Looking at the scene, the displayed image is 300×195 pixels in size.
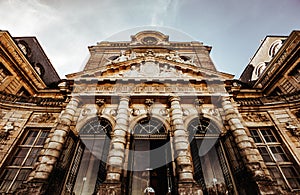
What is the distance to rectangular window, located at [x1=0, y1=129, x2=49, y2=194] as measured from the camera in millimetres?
7283

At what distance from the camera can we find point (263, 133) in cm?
A: 905

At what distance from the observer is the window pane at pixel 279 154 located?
8055mm

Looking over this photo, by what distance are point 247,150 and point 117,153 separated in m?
5.88

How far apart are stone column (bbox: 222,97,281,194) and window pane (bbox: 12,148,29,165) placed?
10.6 m

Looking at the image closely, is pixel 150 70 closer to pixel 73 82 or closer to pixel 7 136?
pixel 73 82

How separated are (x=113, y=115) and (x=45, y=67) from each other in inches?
483

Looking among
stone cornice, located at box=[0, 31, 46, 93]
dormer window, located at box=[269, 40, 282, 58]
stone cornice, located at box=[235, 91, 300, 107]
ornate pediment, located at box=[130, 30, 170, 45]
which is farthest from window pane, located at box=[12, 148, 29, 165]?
dormer window, located at box=[269, 40, 282, 58]

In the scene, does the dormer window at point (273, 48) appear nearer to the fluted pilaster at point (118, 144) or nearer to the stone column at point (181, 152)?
the stone column at point (181, 152)

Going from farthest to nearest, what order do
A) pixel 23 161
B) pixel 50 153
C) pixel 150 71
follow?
1. pixel 150 71
2. pixel 23 161
3. pixel 50 153

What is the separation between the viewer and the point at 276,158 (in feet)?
26.6

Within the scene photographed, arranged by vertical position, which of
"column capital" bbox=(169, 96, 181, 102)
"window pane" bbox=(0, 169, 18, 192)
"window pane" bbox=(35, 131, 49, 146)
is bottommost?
"window pane" bbox=(0, 169, 18, 192)

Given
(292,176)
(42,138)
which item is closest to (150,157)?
(42,138)

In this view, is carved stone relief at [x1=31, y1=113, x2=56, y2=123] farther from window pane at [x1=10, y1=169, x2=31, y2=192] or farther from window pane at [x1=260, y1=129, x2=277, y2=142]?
window pane at [x1=260, y1=129, x2=277, y2=142]

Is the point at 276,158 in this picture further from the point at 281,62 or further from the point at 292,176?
the point at 281,62
